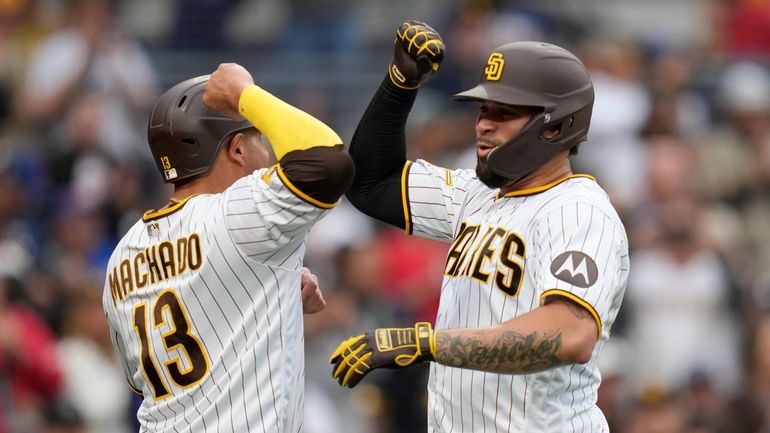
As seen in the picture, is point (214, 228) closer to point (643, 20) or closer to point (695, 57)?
point (695, 57)

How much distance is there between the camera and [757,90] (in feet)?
40.7

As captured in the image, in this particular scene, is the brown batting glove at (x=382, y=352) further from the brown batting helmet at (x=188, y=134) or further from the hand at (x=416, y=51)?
the hand at (x=416, y=51)

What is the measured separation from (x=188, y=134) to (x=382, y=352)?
1.23m

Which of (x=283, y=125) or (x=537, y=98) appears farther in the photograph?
(x=537, y=98)

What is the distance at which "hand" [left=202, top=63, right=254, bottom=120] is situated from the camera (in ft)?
17.6

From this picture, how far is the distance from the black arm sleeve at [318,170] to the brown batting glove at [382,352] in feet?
1.77

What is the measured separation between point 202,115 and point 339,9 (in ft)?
29.1

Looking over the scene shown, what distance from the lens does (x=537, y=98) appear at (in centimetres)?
546

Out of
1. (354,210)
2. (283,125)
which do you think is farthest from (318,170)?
(354,210)

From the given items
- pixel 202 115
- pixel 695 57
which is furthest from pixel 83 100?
pixel 202 115

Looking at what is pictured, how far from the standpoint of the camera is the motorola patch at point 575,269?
16.6ft

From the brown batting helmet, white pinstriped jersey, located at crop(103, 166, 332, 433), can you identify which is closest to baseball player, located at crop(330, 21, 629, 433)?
white pinstriped jersey, located at crop(103, 166, 332, 433)

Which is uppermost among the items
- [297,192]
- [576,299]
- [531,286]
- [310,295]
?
[297,192]

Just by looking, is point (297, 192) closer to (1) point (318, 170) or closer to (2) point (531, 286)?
(1) point (318, 170)
